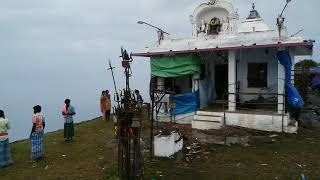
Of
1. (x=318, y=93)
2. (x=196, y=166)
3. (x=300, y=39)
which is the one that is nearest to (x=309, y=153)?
(x=196, y=166)

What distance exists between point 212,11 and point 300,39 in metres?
6.03

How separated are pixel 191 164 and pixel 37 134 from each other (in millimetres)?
4984

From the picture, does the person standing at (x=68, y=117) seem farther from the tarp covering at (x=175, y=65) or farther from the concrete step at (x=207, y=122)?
the tarp covering at (x=175, y=65)

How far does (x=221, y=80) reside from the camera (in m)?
20.0

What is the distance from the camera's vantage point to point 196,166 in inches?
445

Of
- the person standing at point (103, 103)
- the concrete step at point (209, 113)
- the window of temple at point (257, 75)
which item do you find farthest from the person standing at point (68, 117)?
the window of temple at point (257, 75)

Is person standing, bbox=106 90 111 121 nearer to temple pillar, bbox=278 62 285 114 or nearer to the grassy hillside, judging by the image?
the grassy hillside

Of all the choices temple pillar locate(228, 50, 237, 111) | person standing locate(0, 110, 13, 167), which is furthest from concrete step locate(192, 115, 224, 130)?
person standing locate(0, 110, 13, 167)

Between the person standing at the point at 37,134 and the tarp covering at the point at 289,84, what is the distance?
10073 millimetres

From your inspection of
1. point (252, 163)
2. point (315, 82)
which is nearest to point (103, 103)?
point (252, 163)

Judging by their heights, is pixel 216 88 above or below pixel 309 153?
above

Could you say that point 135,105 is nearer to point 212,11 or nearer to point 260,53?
point 260,53

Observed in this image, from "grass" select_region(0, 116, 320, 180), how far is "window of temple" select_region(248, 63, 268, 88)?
14.1 ft

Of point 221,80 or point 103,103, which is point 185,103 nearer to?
point 221,80
